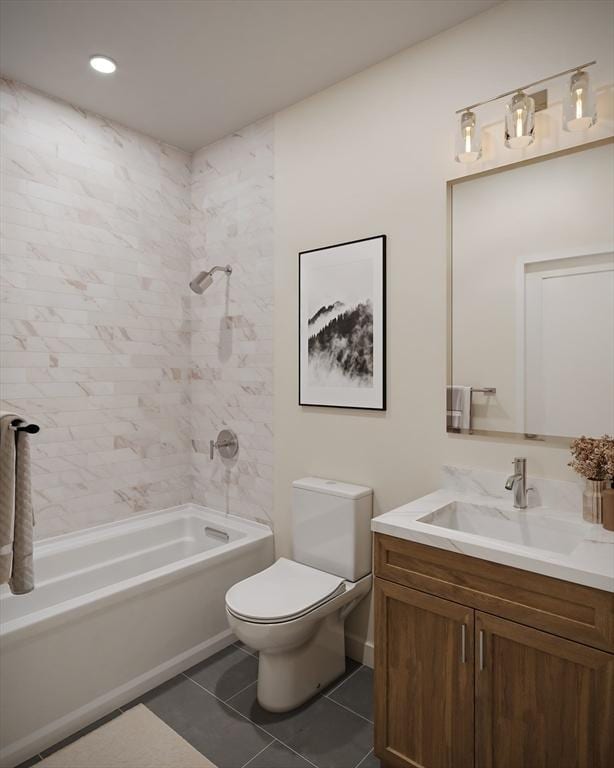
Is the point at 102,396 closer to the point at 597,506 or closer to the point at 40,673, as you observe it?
the point at 40,673

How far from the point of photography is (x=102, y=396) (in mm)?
2854

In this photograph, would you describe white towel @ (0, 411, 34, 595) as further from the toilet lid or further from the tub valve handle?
the tub valve handle

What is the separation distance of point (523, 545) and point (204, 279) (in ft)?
7.33

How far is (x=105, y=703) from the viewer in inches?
81.5

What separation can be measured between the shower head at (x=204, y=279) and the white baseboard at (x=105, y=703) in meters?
1.93

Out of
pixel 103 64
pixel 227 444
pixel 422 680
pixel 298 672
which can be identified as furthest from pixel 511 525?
pixel 103 64

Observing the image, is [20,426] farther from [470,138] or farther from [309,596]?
[470,138]

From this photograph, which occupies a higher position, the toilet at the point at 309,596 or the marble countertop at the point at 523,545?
the marble countertop at the point at 523,545

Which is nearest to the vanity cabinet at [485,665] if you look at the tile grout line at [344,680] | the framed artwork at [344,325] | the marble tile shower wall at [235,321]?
the tile grout line at [344,680]

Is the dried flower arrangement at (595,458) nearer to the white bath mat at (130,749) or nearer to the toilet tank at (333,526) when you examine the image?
the toilet tank at (333,526)

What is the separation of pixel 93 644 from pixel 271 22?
268 cm

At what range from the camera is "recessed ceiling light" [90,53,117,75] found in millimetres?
2311

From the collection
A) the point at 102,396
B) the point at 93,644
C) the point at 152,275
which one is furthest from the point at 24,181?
the point at 93,644

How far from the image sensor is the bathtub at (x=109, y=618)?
1858 mm
